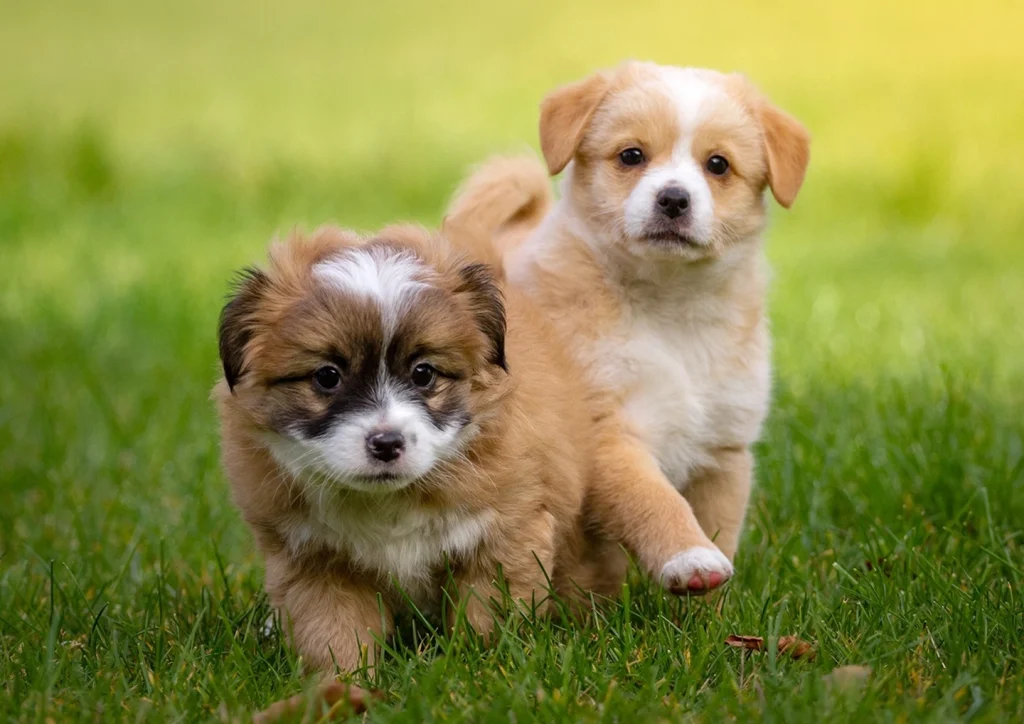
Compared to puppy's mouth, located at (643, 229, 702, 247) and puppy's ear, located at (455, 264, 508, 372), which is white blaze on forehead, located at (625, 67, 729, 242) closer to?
puppy's mouth, located at (643, 229, 702, 247)

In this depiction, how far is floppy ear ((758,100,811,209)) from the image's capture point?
3.79 m

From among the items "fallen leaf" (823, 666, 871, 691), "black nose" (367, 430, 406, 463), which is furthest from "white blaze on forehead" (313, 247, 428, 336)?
"fallen leaf" (823, 666, 871, 691)

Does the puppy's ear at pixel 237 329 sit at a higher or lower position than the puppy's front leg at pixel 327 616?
higher

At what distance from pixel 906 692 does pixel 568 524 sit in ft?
3.14

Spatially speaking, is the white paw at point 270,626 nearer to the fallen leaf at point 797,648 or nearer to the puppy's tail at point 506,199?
the fallen leaf at point 797,648

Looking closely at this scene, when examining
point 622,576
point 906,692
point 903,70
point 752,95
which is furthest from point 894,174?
point 906,692

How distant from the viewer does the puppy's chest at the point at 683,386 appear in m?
3.59

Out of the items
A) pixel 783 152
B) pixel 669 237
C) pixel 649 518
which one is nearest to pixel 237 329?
pixel 649 518

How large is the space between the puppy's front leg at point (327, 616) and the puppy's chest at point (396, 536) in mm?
79

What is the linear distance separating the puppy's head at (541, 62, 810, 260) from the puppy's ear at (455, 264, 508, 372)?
0.67 meters

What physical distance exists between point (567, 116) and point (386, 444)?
1.44 meters

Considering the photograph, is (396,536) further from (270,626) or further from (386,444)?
(270,626)

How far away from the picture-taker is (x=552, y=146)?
384 cm

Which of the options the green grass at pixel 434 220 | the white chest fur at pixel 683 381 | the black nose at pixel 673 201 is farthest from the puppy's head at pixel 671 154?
the green grass at pixel 434 220
